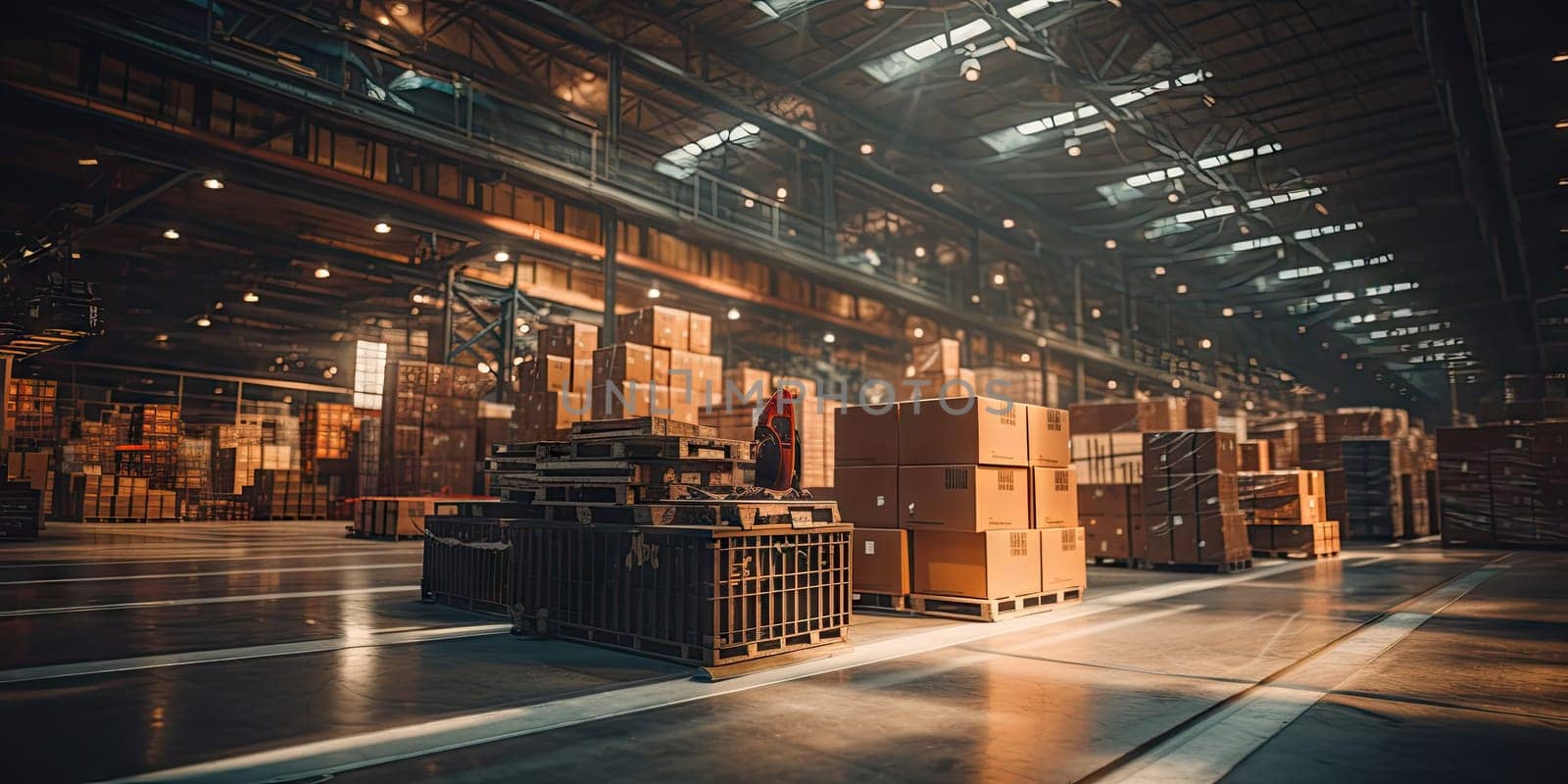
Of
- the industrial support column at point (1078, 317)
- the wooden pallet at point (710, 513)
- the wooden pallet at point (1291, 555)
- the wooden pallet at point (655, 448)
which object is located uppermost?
the industrial support column at point (1078, 317)

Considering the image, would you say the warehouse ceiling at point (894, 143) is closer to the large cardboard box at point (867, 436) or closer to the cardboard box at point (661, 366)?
the cardboard box at point (661, 366)

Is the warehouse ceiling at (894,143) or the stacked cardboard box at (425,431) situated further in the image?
the stacked cardboard box at (425,431)

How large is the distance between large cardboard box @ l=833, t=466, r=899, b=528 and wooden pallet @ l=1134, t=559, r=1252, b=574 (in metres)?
5.45

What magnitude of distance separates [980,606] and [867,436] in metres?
1.71

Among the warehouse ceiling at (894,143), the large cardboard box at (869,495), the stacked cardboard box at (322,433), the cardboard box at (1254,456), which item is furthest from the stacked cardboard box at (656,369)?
the stacked cardboard box at (322,433)

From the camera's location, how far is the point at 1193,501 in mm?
10711

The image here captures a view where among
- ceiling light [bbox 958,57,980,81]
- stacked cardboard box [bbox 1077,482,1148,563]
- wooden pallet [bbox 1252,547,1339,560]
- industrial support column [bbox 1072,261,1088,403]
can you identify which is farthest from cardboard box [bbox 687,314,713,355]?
industrial support column [bbox 1072,261,1088,403]

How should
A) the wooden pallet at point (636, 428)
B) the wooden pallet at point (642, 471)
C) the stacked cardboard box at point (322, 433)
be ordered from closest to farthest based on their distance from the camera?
the wooden pallet at point (642, 471) < the wooden pallet at point (636, 428) < the stacked cardboard box at point (322, 433)

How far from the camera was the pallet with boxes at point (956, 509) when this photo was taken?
269 inches

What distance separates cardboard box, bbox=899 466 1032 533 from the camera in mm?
6828

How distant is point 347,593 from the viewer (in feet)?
24.9

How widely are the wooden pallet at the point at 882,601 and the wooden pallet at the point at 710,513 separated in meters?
1.89

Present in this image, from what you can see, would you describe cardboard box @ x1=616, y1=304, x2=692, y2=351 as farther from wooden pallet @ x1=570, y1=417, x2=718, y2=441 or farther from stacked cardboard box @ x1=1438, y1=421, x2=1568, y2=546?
stacked cardboard box @ x1=1438, y1=421, x2=1568, y2=546

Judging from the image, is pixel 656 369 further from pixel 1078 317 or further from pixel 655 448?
pixel 1078 317
